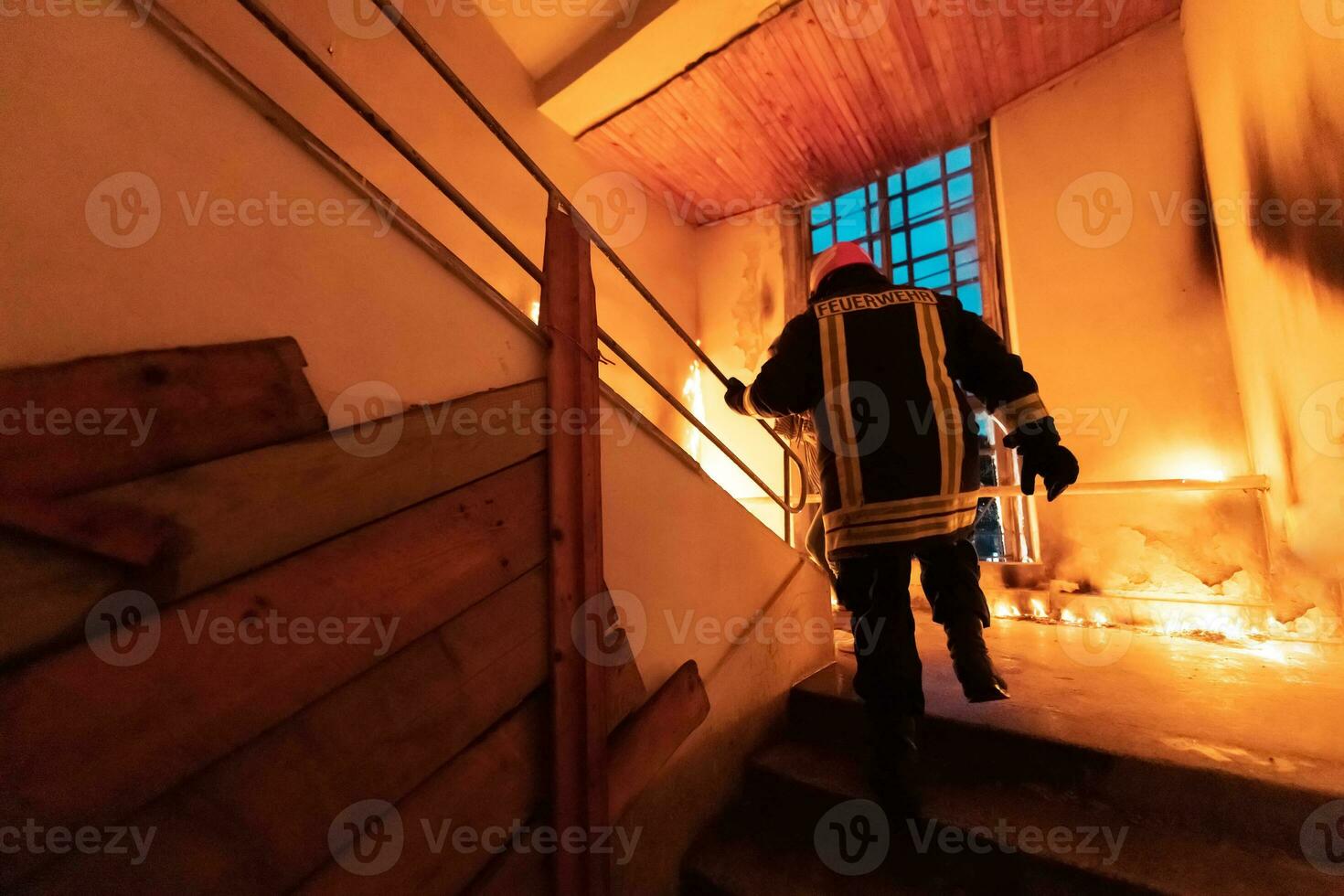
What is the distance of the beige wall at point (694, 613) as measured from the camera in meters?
1.56

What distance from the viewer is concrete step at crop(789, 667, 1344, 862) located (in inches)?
50.3

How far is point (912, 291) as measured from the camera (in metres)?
1.71

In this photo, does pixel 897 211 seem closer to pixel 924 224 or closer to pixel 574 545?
pixel 924 224

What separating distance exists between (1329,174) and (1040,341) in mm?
2052

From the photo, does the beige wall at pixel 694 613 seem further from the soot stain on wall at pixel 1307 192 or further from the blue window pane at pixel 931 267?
the blue window pane at pixel 931 267

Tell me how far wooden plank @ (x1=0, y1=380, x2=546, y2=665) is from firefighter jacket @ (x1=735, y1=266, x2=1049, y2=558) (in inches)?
38.4

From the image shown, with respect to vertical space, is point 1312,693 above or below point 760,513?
below

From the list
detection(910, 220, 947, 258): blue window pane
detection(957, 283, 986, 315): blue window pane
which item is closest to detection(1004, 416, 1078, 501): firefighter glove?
detection(957, 283, 986, 315): blue window pane

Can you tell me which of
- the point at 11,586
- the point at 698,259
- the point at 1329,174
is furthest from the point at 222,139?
the point at 698,259

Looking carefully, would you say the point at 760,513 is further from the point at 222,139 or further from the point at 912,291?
the point at 222,139

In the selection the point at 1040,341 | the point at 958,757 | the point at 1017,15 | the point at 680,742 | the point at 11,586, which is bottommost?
the point at 958,757

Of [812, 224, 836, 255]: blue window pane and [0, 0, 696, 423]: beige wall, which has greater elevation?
[812, 224, 836, 255]: blue window pane

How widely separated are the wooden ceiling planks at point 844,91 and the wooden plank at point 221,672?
406 cm

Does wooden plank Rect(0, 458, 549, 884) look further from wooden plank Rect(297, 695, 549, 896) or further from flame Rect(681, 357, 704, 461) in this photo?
flame Rect(681, 357, 704, 461)
